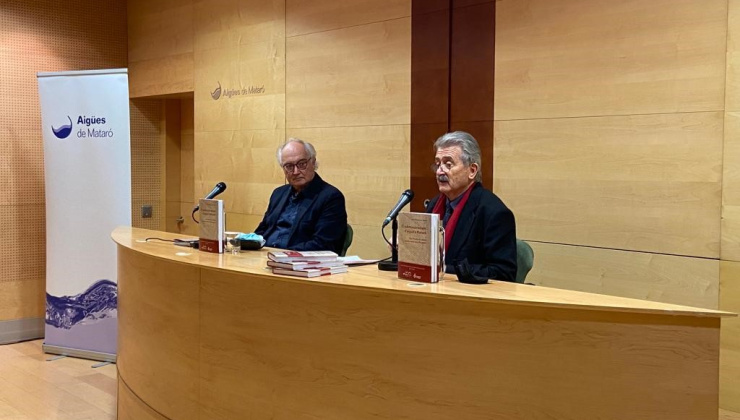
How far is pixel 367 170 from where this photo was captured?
17.7 feet

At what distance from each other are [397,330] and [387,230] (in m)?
2.82

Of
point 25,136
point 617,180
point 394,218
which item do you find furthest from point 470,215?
point 25,136

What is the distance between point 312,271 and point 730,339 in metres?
2.15

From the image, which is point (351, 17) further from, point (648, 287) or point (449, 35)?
point (648, 287)

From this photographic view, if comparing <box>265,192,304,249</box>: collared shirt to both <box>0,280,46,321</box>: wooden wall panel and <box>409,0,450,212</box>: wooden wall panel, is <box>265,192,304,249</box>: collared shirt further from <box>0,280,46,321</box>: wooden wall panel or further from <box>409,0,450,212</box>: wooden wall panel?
<box>0,280,46,321</box>: wooden wall panel

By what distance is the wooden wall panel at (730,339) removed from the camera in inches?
142

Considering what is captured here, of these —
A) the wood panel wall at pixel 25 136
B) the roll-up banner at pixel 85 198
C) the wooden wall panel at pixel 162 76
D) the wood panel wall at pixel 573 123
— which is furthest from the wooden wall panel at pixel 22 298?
the wood panel wall at pixel 573 123

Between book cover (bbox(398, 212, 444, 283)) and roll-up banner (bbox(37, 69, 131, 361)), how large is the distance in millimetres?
3555

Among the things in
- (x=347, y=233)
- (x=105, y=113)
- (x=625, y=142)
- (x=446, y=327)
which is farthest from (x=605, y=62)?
(x=105, y=113)

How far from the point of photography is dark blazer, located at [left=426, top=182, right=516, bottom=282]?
10.8 ft

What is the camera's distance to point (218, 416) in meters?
3.13

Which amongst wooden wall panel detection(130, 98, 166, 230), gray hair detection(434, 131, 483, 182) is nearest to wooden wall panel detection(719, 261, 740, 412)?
gray hair detection(434, 131, 483, 182)

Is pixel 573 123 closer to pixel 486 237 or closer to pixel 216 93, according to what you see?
pixel 486 237

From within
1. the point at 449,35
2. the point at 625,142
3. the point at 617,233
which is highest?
the point at 449,35
